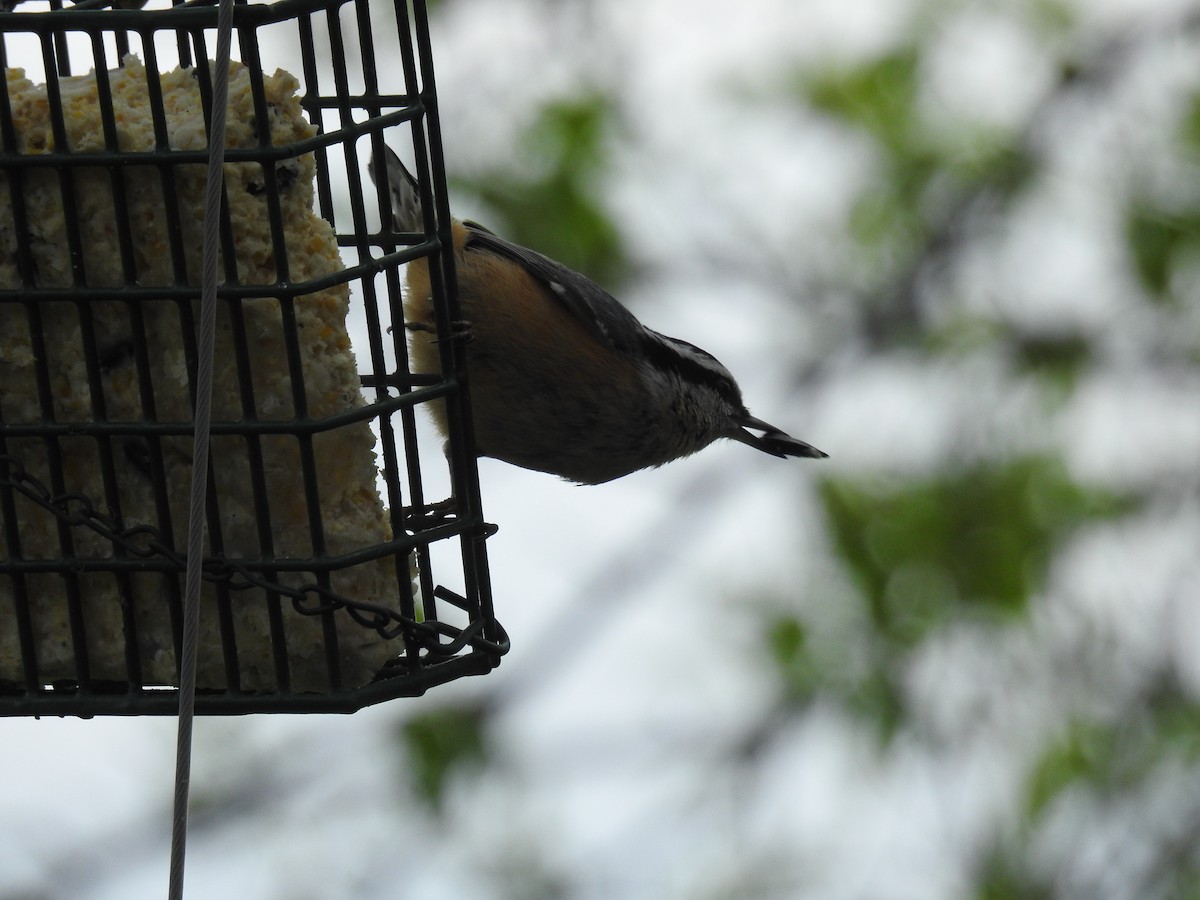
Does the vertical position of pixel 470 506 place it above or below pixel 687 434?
below

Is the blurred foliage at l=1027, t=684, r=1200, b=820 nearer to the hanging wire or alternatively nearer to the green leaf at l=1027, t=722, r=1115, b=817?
the green leaf at l=1027, t=722, r=1115, b=817

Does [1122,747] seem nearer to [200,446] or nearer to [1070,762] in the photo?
[1070,762]

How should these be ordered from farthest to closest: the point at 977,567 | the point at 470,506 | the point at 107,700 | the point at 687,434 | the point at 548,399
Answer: the point at 977,567
the point at 687,434
the point at 548,399
the point at 470,506
the point at 107,700

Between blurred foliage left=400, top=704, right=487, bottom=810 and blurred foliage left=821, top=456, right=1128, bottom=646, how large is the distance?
5.72ft

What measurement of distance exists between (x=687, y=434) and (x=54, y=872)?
12.5 ft

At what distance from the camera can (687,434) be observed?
367 centimetres

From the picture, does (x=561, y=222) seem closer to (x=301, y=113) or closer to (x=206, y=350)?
(x=301, y=113)

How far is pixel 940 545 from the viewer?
5.97m

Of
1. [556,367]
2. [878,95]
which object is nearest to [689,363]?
[556,367]

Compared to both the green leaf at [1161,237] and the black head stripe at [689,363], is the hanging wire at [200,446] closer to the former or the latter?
the black head stripe at [689,363]

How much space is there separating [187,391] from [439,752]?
381 centimetres

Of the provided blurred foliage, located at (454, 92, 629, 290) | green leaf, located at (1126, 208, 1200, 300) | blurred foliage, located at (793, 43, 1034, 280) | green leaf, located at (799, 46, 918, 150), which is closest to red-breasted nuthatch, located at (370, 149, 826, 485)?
blurred foliage, located at (454, 92, 629, 290)

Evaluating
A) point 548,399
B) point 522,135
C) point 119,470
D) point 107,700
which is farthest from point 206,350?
point 522,135

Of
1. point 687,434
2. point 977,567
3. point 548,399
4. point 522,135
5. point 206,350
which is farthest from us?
point 977,567
